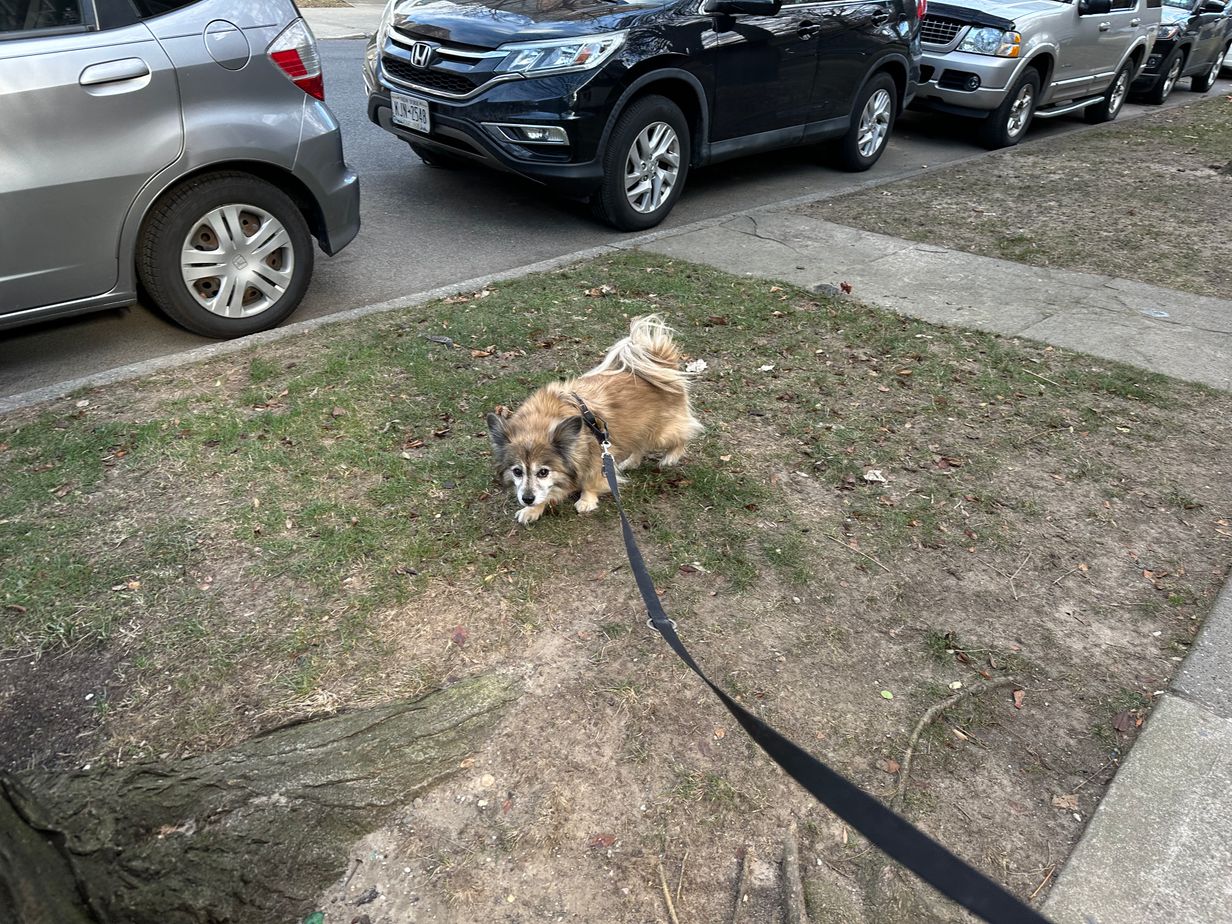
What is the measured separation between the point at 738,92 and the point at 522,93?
215cm

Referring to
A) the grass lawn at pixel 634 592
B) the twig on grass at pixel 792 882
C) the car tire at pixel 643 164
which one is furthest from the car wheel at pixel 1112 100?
the twig on grass at pixel 792 882

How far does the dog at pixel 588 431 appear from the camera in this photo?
11.3ft

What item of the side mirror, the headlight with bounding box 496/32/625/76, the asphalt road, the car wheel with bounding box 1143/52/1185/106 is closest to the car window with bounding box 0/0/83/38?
the asphalt road

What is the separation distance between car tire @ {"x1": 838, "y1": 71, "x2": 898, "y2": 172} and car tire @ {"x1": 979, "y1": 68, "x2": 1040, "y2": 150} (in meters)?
1.90

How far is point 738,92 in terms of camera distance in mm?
7531

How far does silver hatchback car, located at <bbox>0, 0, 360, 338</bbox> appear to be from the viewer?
4.21 metres

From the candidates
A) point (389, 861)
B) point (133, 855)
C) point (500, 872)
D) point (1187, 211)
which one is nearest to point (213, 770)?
point (133, 855)

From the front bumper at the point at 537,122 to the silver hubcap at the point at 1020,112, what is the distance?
661 cm

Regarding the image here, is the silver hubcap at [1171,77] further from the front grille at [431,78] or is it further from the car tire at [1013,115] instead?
the front grille at [431,78]

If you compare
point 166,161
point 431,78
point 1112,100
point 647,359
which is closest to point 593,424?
point 647,359

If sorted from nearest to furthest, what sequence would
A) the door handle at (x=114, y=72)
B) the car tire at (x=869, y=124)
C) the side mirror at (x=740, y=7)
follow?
1. the door handle at (x=114, y=72)
2. the side mirror at (x=740, y=7)
3. the car tire at (x=869, y=124)

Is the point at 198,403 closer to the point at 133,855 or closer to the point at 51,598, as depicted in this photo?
the point at 51,598

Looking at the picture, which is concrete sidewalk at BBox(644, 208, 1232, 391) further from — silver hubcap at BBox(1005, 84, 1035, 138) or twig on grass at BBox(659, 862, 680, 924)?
silver hubcap at BBox(1005, 84, 1035, 138)

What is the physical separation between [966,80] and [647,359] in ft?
28.0
